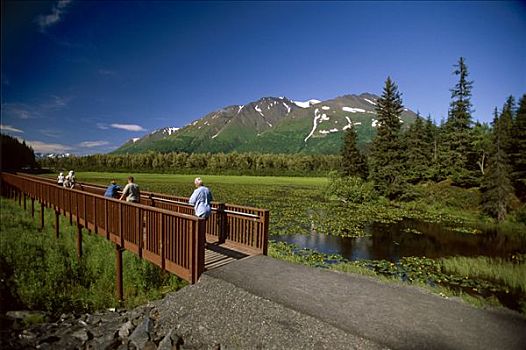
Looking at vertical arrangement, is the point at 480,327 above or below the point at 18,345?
above

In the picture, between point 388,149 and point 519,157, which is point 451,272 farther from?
point 388,149

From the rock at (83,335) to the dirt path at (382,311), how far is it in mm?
3019

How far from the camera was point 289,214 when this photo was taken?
1066 inches

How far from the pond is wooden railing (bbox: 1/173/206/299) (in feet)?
31.0

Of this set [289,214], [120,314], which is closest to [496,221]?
[289,214]

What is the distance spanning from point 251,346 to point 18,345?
545 cm

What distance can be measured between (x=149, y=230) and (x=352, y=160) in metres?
40.9

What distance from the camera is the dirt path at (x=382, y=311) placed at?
4848 millimetres

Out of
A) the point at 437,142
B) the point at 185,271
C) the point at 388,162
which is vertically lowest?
the point at 185,271

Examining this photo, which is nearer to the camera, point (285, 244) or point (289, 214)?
point (285, 244)

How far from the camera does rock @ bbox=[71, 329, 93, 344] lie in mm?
6652

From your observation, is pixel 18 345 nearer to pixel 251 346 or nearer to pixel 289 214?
pixel 251 346

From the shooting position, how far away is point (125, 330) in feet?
21.5

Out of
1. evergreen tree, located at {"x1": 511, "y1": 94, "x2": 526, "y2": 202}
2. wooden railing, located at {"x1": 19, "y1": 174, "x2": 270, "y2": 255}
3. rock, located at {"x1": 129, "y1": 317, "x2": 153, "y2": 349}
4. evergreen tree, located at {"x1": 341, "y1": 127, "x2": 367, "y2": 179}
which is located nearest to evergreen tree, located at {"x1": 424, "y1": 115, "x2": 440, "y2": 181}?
evergreen tree, located at {"x1": 341, "y1": 127, "x2": 367, "y2": 179}
